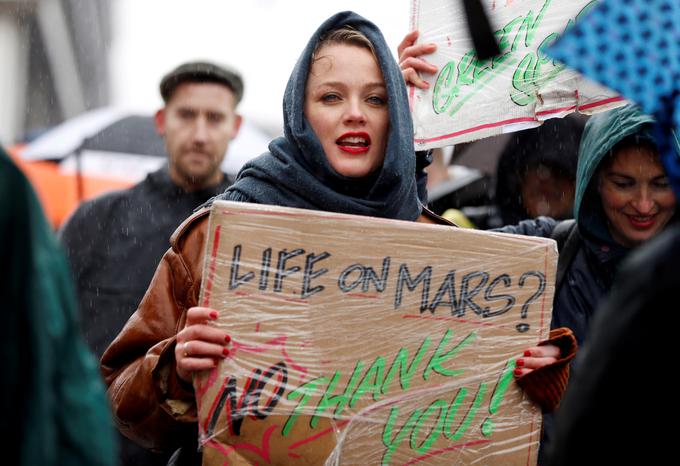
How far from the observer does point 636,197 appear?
345cm

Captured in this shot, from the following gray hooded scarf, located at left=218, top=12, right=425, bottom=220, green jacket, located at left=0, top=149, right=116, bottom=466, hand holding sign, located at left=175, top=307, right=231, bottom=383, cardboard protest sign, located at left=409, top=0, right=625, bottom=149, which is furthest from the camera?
cardboard protest sign, located at left=409, top=0, right=625, bottom=149

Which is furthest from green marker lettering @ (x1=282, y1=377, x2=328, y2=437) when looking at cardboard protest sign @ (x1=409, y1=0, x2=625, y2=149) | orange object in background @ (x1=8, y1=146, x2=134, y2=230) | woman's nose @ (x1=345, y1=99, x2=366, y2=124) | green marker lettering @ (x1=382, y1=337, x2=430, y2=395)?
orange object in background @ (x1=8, y1=146, x2=134, y2=230)

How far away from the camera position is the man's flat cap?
5.06m

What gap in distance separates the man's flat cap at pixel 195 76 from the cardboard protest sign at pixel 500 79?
1.92m

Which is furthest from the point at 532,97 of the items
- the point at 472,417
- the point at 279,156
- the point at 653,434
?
the point at 653,434

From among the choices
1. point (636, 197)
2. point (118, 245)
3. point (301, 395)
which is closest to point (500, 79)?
point (636, 197)

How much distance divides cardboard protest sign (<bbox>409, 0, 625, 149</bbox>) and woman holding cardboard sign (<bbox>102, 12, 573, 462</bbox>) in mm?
390

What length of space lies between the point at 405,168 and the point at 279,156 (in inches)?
13.3

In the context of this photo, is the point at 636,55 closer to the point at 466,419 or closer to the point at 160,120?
the point at 466,419

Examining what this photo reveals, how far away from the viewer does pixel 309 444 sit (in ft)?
7.91

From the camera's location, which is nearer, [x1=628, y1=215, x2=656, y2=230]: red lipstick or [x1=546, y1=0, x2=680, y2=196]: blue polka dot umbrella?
[x1=546, y1=0, x2=680, y2=196]: blue polka dot umbrella

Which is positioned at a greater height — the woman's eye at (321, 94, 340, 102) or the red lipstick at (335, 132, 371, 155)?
the woman's eye at (321, 94, 340, 102)

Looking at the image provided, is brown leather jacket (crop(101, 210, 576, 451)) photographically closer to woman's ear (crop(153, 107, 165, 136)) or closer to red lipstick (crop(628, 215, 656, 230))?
red lipstick (crop(628, 215, 656, 230))

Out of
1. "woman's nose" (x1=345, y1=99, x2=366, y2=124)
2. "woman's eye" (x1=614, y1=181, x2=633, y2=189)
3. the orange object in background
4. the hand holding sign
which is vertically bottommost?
the orange object in background
